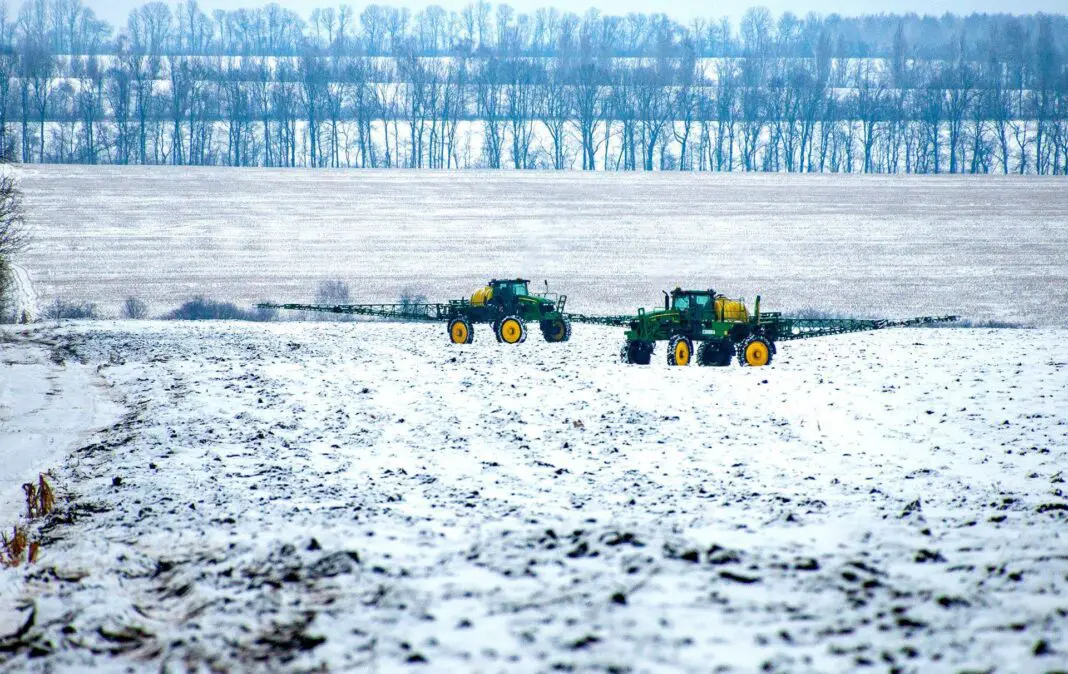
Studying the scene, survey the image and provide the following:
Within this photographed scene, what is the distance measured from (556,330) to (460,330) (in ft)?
8.06

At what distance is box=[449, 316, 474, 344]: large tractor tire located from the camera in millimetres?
25125

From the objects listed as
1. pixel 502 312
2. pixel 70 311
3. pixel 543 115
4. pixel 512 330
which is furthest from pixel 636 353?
pixel 543 115

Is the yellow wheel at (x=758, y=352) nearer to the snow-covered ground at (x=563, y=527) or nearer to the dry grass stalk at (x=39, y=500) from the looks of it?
the snow-covered ground at (x=563, y=527)

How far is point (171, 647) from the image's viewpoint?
7215 mm

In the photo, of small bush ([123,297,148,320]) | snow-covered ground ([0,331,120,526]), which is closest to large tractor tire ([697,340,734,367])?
snow-covered ground ([0,331,120,526])

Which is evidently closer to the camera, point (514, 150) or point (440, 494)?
point (440, 494)

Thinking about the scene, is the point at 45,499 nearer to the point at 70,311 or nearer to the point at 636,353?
the point at 636,353

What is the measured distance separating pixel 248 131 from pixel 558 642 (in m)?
74.7

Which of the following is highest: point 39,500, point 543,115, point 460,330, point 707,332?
point 543,115

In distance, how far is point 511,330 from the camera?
24.5m

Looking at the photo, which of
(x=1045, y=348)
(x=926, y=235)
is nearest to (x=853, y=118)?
(x=926, y=235)

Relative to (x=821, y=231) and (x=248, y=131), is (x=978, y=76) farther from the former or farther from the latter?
(x=248, y=131)

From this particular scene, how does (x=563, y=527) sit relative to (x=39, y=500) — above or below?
above

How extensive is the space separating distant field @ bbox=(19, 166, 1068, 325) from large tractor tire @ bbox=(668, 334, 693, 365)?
1500cm
